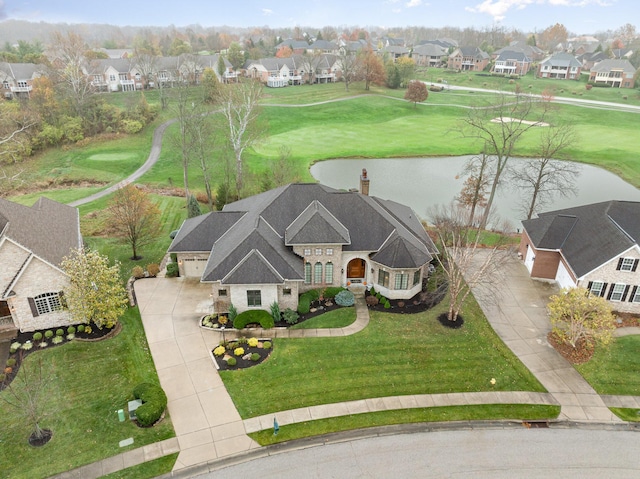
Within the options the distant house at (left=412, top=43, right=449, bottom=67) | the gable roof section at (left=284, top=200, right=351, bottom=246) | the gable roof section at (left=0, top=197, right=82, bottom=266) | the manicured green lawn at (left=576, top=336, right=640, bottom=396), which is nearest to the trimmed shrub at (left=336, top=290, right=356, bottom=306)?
the gable roof section at (left=284, top=200, right=351, bottom=246)

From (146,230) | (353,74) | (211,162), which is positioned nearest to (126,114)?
(211,162)

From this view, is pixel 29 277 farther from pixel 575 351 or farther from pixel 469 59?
pixel 469 59

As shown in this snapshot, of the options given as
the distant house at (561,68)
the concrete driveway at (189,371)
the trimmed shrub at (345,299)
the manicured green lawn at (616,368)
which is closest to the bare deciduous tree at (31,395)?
the concrete driveway at (189,371)

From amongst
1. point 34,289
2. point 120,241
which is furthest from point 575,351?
point 120,241

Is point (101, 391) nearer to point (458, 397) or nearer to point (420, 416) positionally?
point (420, 416)

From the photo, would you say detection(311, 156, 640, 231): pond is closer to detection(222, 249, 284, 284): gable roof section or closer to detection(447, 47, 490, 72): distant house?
detection(222, 249, 284, 284): gable roof section

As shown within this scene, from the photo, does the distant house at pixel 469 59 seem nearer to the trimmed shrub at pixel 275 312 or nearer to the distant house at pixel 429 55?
the distant house at pixel 429 55
